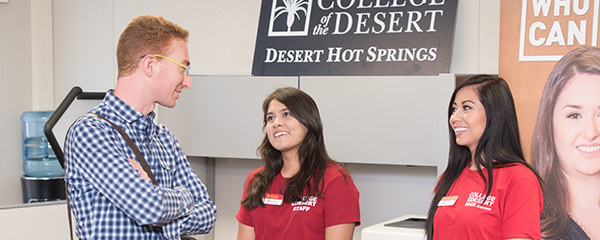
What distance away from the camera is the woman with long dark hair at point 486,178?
5.40 feet

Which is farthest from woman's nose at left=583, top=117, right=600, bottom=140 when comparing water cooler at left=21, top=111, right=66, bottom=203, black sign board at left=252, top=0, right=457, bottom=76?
water cooler at left=21, top=111, right=66, bottom=203

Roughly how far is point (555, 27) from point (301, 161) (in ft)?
3.96

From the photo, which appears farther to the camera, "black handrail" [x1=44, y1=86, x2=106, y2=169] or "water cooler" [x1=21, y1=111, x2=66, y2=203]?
"water cooler" [x1=21, y1=111, x2=66, y2=203]

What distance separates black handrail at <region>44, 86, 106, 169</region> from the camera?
10.4 ft

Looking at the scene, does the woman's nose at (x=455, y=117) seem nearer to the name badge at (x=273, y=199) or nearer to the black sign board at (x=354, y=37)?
the name badge at (x=273, y=199)

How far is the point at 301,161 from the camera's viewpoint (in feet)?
7.61

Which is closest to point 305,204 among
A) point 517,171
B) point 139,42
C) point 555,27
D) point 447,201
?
point 447,201

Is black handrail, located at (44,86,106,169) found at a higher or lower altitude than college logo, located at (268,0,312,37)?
lower

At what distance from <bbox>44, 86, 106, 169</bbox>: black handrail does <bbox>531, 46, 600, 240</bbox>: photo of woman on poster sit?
8.44ft

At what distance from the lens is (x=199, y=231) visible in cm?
166

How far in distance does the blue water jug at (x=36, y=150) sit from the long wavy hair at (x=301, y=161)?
1839 mm

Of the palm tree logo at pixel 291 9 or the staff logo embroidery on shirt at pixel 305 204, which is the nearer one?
the staff logo embroidery on shirt at pixel 305 204

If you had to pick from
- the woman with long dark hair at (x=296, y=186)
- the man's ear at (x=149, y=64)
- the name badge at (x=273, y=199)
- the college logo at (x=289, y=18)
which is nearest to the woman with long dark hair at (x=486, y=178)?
the woman with long dark hair at (x=296, y=186)

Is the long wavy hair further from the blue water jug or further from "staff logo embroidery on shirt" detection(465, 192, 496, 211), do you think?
the blue water jug
